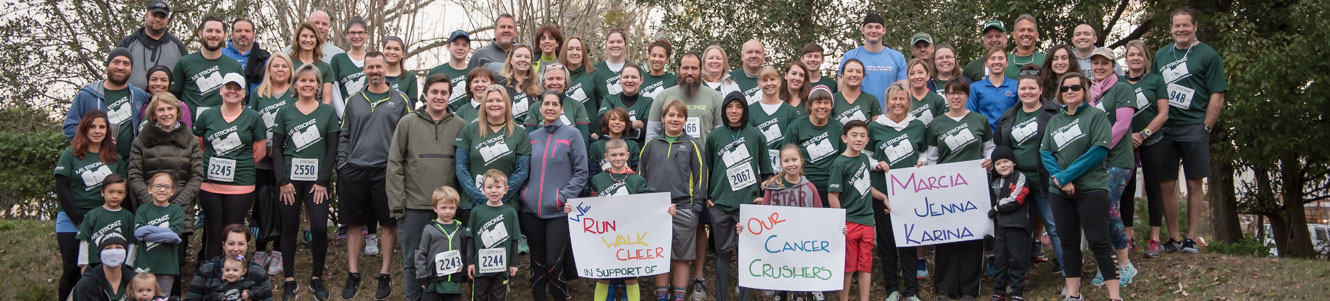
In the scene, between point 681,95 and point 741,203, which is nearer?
point 741,203

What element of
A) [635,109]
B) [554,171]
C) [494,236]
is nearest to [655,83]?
[635,109]

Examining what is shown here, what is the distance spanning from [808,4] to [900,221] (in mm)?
6713

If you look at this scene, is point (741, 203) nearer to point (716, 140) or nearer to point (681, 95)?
point (716, 140)

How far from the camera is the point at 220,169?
777cm

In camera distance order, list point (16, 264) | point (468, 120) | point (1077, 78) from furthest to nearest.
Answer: point (16, 264), point (468, 120), point (1077, 78)

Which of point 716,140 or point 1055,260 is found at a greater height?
point 716,140

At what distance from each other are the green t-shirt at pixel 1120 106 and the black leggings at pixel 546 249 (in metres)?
3.95

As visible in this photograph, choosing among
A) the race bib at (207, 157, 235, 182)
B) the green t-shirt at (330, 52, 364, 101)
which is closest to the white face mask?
the race bib at (207, 157, 235, 182)

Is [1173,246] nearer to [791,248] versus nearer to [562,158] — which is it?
[791,248]

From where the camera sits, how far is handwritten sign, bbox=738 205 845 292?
7508mm

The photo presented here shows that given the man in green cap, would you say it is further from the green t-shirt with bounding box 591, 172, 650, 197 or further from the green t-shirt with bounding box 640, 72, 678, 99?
the green t-shirt with bounding box 591, 172, 650, 197

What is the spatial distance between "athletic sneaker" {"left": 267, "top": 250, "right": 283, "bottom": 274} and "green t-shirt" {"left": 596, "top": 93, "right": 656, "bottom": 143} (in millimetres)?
2913

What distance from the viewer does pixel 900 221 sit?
26.1 feet

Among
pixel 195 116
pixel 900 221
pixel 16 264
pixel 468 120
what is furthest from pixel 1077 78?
pixel 16 264
